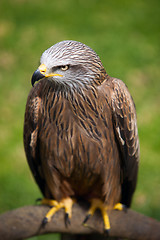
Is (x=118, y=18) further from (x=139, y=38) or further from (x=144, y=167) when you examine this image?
(x=144, y=167)

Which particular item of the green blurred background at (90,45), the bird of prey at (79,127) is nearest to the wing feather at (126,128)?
the bird of prey at (79,127)

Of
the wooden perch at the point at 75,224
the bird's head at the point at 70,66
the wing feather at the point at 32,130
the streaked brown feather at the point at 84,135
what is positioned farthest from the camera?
the wooden perch at the point at 75,224

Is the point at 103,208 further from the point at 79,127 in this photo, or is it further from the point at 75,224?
the point at 79,127

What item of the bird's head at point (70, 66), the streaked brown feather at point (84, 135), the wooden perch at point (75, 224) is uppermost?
the bird's head at point (70, 66)

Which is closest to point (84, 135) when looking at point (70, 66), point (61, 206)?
point (70, 66)

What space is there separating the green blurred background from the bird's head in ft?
7.56

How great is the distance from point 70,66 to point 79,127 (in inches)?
18.6

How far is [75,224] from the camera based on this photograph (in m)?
2.80

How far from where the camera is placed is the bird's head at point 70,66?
2025 millimetres

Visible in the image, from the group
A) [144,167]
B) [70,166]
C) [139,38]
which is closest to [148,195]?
[144,167]

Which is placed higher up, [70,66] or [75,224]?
[70,66]

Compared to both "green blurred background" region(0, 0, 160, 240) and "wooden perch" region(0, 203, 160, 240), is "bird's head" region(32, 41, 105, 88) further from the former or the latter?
"green blurred background" region(0, 0, 160, 240)

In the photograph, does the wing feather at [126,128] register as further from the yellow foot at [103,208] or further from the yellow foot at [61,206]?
the yellow foot at [61,206]

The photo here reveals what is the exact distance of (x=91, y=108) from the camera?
7.59 feet
